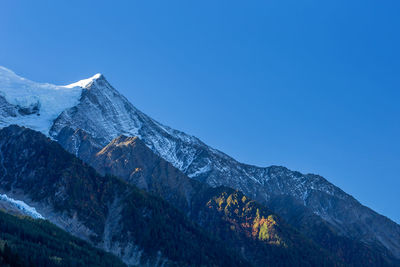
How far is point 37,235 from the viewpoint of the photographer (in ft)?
617

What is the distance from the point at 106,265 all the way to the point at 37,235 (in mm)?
30217

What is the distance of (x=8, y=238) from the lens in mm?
173625

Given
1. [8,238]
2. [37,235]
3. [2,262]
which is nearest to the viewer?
[2,262]

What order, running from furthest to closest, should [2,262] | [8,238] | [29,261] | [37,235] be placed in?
1. [37,235]
2. [8,238]
3. [29,261]
4. [2,262]

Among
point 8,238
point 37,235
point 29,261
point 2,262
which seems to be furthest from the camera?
point 37,235

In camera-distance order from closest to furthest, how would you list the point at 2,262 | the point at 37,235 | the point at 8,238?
1. the point at 2,262
2. the point at 8,238
3. the point at 37,235

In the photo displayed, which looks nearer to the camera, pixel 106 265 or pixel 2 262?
pixel 2 262

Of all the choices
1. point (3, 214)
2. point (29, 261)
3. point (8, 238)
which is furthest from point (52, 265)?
point (3, 214)

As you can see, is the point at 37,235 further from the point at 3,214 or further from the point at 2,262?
the point at 2,262

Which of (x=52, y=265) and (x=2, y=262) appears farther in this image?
(x=52, y=265)

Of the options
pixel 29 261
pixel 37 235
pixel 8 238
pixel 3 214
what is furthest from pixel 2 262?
pixel 3 214

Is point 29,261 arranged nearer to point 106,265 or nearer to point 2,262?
point 2,262

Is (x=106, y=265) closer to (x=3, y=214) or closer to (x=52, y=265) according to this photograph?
(x=52, y=265)

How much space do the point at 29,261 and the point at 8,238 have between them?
21.5m
